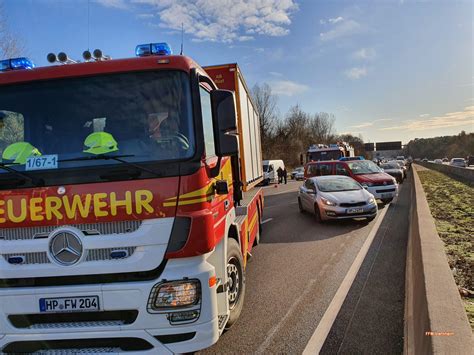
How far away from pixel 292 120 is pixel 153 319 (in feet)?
261

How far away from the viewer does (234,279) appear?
4.54m

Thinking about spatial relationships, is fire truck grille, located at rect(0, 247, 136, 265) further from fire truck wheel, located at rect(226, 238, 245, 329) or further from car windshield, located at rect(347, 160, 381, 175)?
car windshield, located at rect(347, 160, 381, 175)

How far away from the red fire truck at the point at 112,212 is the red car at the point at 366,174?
12.5m

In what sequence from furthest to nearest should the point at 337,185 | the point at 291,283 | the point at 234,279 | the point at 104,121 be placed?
the point at 337,185
the point at 291,283
the point at 234,279
the point at 104,121

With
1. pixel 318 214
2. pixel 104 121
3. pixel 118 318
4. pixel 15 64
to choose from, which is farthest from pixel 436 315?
pixel 318 214

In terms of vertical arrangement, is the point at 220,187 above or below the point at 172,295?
above

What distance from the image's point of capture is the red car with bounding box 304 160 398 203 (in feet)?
49.2

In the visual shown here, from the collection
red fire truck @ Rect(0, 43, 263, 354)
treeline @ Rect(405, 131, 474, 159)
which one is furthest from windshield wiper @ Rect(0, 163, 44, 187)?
treeline @ Rect(405, 131, 474, 159)

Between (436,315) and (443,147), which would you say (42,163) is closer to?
(436,315)

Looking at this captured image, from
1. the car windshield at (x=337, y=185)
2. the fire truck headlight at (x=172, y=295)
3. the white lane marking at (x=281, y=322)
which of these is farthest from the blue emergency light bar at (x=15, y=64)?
the car windshield at (x=337, y=185)

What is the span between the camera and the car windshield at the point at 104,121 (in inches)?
136

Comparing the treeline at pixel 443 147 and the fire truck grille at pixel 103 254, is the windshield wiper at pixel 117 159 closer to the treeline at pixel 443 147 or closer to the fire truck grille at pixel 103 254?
the fire truck grille at pixel 103 254

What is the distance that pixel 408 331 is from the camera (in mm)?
4293

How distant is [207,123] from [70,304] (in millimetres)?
1956
